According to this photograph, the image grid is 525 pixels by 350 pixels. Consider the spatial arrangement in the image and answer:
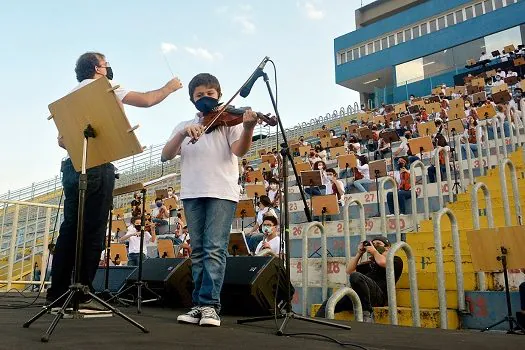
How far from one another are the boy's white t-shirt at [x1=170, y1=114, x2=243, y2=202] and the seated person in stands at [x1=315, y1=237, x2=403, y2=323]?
2.40 metres

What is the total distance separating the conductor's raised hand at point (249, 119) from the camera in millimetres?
3346

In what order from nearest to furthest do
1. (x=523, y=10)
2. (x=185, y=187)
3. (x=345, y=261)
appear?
(x=185, y=187) → (x=345, y=261) → (x=523, y=10)

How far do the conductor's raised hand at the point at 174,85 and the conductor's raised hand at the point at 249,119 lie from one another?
524 mm

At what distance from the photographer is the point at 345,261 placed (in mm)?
6824

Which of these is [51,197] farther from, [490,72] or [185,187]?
[490,72]

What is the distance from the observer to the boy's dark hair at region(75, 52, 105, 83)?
12.9 feet

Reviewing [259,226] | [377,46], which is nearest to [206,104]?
[259,226]

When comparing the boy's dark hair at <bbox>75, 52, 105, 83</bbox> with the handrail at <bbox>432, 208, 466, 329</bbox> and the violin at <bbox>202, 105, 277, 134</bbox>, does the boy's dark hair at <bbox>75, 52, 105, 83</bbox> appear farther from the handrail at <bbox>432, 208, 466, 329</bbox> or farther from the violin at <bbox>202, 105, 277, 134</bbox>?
the handrail at <bbox>432, 208, 466, 329</bbox>

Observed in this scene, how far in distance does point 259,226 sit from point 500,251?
20.6ft

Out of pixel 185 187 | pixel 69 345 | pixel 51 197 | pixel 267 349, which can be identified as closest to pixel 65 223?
pixel 185 187

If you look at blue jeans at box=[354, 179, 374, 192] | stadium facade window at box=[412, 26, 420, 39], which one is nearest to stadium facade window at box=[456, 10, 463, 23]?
stadium facade window at box=[412, 26, 420, 39]

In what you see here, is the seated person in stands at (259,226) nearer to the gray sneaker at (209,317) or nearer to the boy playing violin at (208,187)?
the boy playing violin at (208,187)

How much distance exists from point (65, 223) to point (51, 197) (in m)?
19.3

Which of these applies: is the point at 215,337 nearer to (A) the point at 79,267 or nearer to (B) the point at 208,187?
(A) the point at 79,267
